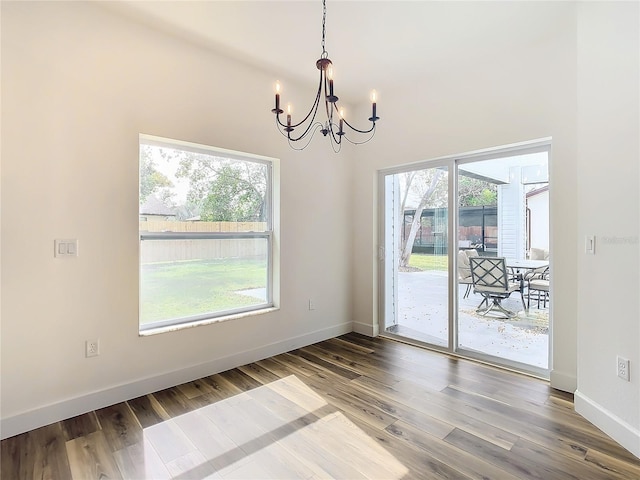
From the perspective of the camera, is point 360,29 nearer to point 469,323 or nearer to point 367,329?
point 469,323

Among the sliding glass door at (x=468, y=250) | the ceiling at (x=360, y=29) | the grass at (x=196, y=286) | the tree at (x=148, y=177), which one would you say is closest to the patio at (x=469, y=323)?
the sliding glass door at (x=468, y=250)

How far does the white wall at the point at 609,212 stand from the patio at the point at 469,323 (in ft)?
2.34

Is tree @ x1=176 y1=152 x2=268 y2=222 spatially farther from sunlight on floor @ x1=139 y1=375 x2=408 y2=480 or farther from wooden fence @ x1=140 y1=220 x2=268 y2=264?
sunlight on floor @ x1=139 y1=375 x2=408 y2=480

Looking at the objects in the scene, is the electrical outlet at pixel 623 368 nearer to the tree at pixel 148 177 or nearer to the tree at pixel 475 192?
the tree at pixel 475 192

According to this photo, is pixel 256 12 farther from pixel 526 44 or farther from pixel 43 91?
pixel 526 44

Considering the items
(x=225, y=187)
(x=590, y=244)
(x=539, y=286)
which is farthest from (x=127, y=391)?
(x=539, y=286)

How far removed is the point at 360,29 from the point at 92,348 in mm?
3186

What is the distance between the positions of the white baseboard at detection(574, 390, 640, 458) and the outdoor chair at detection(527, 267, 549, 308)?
3.06ft

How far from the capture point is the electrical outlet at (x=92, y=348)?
7.79 feet

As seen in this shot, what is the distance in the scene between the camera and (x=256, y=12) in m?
2.47

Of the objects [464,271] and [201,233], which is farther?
[464,271]

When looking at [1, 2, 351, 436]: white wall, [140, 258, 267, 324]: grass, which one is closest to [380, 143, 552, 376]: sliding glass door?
[140, 258, 267, 324]: grass

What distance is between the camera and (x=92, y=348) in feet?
7.88

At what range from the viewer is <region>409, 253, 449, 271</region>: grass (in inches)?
142
